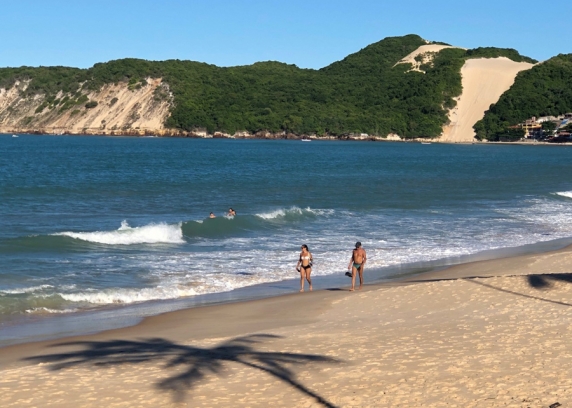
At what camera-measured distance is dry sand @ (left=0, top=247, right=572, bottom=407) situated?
9219 mm

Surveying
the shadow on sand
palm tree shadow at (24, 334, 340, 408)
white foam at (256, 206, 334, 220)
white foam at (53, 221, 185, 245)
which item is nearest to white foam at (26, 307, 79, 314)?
palm tree shadow at (24, 334, 340, 408)

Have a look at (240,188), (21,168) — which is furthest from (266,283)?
(21,168)

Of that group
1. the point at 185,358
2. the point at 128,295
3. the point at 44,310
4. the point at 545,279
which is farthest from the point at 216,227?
the point at 185,358

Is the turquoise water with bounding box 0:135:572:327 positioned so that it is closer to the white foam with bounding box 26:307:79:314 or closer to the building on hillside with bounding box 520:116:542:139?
the white foam with bounding box 26:307:79:314

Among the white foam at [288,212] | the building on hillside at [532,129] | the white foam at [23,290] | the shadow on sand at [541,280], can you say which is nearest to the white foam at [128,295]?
the white foam at [23,290]

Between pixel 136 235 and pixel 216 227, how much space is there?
4.01m

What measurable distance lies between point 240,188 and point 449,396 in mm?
41947

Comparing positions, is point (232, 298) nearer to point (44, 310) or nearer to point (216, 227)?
point (44, 310)

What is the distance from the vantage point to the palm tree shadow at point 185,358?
9984mm

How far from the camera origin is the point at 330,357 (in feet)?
35.7

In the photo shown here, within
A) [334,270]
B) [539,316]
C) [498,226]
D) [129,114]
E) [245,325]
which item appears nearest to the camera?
[539,316]

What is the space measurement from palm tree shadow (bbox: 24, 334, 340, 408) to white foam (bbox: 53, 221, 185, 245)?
13282mm

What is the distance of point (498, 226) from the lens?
102 feet

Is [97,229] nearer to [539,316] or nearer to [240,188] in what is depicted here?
[539,316]
